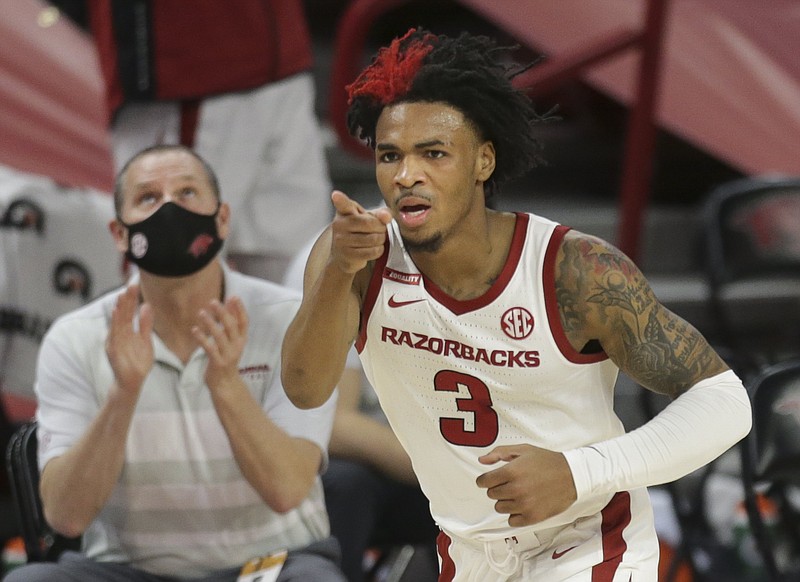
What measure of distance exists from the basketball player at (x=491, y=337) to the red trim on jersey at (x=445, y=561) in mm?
50

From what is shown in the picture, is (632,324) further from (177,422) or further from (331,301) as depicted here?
(177,422)

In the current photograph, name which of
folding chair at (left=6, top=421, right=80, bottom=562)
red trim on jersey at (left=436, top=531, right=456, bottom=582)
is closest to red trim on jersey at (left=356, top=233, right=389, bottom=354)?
red trim on jersey at (left=436, top=531, right=456, bottom=582)

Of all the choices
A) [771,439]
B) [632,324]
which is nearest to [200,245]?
[632,324]

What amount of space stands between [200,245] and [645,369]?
1218 millimetres

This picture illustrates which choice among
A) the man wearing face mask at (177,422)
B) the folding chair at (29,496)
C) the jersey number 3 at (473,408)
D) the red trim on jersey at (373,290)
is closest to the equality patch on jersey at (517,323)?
the jersey number 3 at (473,408)

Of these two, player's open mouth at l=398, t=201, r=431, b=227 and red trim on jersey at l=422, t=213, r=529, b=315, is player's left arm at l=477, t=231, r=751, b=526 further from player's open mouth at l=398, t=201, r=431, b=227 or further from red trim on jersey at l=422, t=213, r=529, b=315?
player's open mouth at l=398, t=201, r=431, b=227

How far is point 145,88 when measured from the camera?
171 inches

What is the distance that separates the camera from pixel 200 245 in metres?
3.21

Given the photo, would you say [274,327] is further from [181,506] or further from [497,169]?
[497,169]

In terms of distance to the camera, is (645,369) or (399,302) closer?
(645,369)

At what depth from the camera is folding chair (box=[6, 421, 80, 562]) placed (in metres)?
3.38

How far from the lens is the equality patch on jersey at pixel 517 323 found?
8.30ft

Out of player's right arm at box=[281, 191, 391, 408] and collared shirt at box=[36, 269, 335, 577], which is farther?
collared shirt at box=[36, 269, 335, 577]

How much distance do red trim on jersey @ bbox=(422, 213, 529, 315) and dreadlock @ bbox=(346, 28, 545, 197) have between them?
164 millimetres
